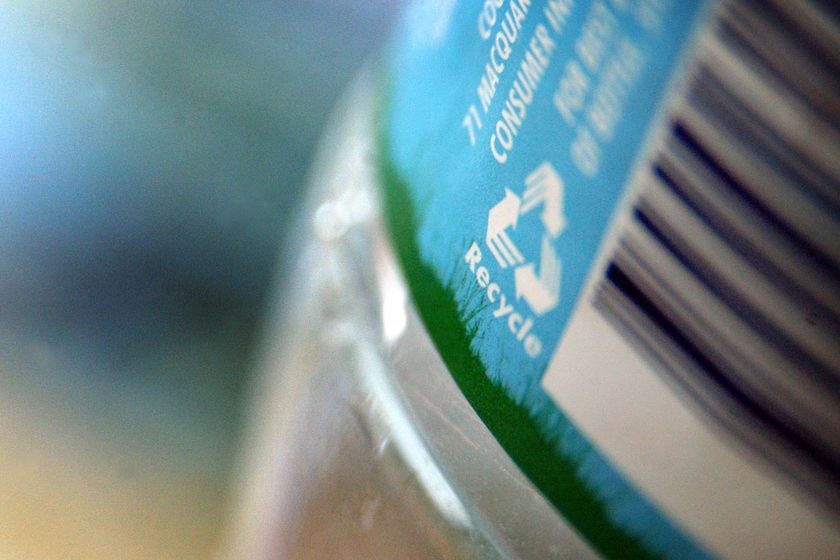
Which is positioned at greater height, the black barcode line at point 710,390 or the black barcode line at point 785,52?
the black barcode line at point 785,52

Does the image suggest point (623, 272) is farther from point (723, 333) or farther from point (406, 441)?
point (406, 441)

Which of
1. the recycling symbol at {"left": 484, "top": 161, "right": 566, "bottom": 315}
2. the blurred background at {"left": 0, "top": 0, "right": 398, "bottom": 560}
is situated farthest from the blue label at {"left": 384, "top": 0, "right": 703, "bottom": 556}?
the blurred background at {"left": 0, "top": 0, "right": 398, "bottom": 560}

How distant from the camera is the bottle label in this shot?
20 cm

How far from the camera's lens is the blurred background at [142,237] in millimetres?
466

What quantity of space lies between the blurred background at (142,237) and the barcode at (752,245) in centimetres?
32

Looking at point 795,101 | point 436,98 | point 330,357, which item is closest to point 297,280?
point 330,357

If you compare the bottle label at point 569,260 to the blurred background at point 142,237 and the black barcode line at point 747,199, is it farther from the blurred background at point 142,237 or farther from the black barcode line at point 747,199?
the blurred background at point 142,237

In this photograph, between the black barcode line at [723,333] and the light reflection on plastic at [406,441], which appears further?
the light reflection on plastic at [406,441]

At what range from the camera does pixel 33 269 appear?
19.8 inches

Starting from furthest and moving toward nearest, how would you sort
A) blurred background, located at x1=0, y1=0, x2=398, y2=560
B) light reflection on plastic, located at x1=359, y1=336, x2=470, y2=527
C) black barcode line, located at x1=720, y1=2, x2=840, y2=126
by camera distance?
blurred background, located at x1=0, y1=0, x2=398, y2=560
light reflection on plastic, located at x1=359, y1=336, x2=470, y2=527
black barcode line, located at x1=720, y1=2, x2=840, y2=126

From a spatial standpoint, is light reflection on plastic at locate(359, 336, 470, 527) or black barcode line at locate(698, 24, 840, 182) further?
light reflection on plastic at locate(359, 336, 470, 527)

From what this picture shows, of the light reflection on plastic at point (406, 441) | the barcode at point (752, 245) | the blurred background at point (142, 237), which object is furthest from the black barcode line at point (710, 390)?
the blurred background at point (142, 237)

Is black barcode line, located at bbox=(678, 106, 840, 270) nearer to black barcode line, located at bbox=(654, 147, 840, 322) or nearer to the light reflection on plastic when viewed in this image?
black barcode line, located at bbox=(654, 147, 840, 322)

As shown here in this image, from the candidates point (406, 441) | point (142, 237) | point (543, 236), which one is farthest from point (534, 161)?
point (142, 237)
